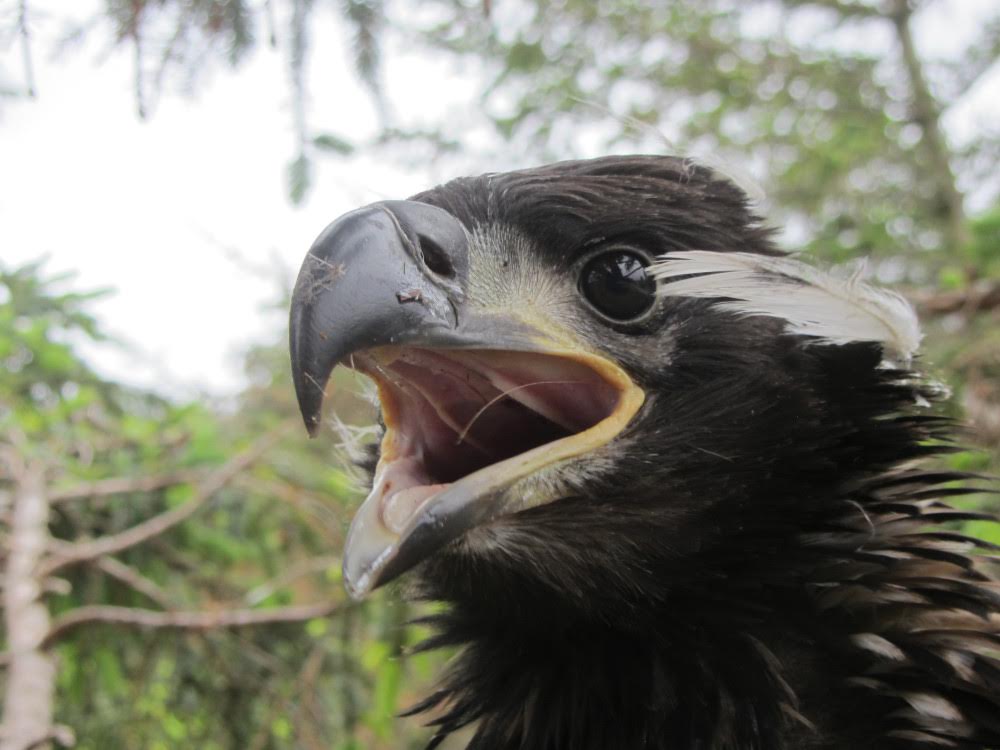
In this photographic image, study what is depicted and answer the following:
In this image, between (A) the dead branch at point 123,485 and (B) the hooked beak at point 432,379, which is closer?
(B) the hooked beak at point 432,379

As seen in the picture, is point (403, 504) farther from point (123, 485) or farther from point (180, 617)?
point (123, 485)

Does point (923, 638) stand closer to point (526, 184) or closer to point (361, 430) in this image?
point (526, 184)

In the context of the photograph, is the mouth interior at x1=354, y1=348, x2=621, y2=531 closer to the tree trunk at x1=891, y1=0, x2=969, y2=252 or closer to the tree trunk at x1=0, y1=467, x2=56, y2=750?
the tree trunk at x1=0, y1=467, x2=56, y2=750

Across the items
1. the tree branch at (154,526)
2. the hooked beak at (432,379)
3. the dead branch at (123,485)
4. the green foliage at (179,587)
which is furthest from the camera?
the green foliage at (179,587)

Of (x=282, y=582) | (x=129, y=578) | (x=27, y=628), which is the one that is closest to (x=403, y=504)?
(x=27, y=628)

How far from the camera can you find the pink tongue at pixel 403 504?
1475mm

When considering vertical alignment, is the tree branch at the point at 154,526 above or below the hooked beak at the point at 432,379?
below

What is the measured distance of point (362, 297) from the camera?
1.53 meters

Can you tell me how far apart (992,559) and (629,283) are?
105cm

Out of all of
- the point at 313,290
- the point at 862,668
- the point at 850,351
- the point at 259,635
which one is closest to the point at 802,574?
the point at 862,668

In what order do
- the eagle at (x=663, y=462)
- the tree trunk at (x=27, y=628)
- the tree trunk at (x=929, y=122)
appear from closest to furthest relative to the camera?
1. the eagle at (x=663, y=462)
2. the tree trunk at (x=27, y=628)
3. the tree trunk at (x=929, y=122)

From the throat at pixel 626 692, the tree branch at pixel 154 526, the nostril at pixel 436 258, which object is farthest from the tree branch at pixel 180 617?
the nostril at pixel 436 258

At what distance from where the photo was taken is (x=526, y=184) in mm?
1905

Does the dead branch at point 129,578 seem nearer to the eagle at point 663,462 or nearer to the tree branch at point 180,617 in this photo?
the tree branch at point 180,617
